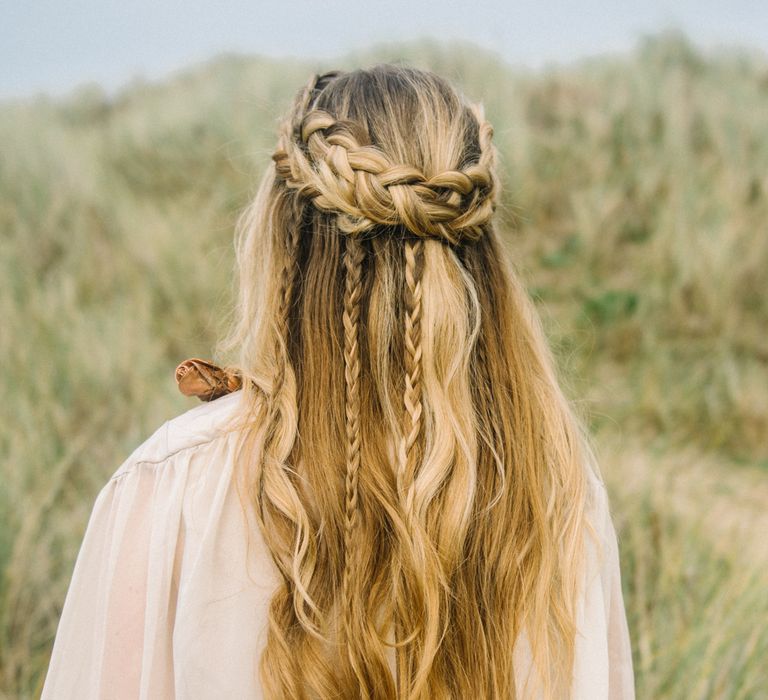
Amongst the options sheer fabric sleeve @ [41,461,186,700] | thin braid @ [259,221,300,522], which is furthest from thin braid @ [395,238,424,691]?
sheer fabric sleeve @ [41,461,186,700]

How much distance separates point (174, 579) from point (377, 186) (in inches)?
29.1

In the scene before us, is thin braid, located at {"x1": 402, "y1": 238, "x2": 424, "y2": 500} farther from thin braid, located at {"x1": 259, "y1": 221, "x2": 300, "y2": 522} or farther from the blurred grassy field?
the blurred grassy field

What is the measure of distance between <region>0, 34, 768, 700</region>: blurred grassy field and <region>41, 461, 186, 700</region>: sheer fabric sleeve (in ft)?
3.03

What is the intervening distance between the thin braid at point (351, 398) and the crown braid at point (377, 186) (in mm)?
56

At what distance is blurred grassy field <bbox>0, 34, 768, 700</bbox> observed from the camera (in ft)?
8.63

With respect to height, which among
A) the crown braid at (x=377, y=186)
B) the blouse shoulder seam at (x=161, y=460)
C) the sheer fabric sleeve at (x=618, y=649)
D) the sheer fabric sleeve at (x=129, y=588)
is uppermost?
the crown braid at (x=377, y=186)

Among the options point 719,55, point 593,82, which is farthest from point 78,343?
point 719,55

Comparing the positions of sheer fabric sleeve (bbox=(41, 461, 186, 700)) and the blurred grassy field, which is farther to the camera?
the blurred grassy field

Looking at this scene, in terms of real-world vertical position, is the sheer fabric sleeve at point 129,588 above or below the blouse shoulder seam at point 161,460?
below

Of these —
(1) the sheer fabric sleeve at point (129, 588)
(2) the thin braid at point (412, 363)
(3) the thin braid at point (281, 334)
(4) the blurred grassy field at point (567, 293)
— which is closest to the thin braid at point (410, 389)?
(2) the thin braid at point (412, 363)

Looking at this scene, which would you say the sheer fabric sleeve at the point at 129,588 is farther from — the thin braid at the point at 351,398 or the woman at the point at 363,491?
the thin braid at the point at 351,398

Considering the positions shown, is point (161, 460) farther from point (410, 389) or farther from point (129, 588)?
point (410, 389)

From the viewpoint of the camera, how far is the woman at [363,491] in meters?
1.29

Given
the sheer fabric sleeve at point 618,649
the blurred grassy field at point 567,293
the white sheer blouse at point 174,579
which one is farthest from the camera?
the blurred grassy field at point 567,293
